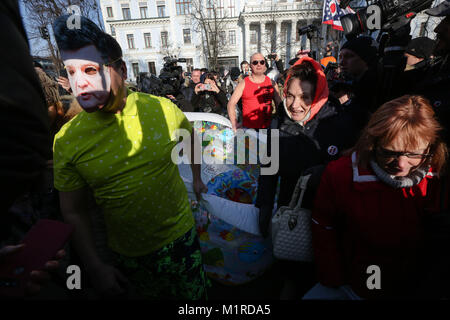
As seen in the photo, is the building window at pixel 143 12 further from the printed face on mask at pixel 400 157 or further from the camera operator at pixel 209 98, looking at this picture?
the printed face on mask at pixel 400 157

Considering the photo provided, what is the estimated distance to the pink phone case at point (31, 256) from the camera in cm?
73

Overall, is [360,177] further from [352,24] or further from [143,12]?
[143,12]

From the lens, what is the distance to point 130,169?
3.70ft

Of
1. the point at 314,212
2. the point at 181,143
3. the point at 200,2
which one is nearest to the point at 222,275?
the point at 314,212

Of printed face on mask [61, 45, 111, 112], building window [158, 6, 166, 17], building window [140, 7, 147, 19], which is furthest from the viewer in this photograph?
building window [140, 7, 147, 19]

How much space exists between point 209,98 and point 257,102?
1.73 m

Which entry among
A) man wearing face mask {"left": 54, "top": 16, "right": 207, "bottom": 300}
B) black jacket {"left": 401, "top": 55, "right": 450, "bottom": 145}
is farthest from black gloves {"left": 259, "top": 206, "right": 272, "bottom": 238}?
black jacket {"left": 401, "top": 55, "right": 450, "bottom": 145}

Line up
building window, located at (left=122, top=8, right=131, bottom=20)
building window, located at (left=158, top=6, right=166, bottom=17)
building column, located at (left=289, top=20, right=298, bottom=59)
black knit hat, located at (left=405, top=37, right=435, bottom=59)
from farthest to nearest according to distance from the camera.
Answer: building window, located at (left=122, top=8, right=131, bottom=20) < building window, located at (left=158, top=6, right=166, bottom=17) < building column, located at (left=289, top=20, right=298, bottom=59) < black knit hat, located at (left=405, top=37, right=435, bottom=59)

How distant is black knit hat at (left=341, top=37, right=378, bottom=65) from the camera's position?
8.21ft

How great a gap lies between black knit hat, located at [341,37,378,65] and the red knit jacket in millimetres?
1844

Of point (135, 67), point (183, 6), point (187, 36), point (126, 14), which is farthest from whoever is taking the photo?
point (135, 67)

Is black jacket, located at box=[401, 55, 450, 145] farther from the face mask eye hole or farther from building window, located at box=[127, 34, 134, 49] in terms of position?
building window, located at box=[127, 34, 134, 49]

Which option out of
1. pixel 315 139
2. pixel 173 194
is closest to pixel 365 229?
pixel 315 139

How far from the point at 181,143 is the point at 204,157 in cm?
128
